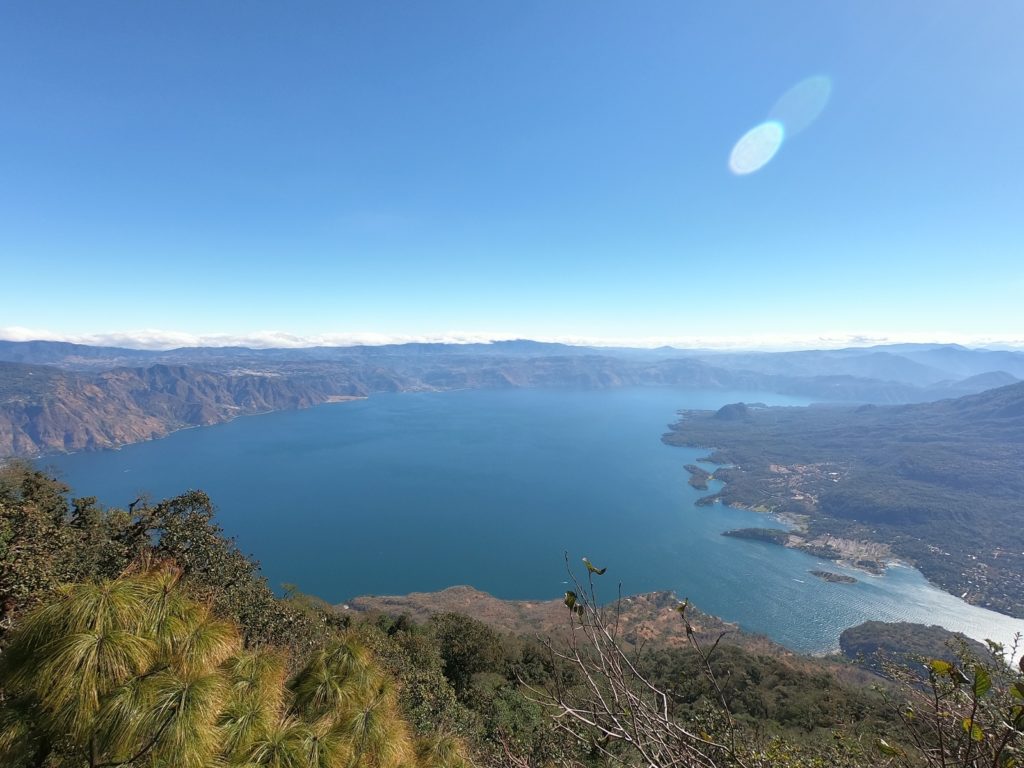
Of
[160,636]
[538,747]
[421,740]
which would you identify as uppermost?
[160,636]

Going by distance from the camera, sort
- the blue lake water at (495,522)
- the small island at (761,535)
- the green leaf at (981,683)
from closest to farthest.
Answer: the green leaf at (981,683) → the blue lake water at (495,522) → the small island at (761,535)

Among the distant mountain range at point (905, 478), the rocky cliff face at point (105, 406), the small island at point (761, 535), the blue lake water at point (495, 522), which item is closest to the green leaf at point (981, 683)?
the blue lake water at point (495, 522)

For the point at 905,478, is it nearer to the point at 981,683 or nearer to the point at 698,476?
the point at 698,476

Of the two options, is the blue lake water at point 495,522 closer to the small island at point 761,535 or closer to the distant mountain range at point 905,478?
the small island at point 761,535

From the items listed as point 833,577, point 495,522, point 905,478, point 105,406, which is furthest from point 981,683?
point 105,406

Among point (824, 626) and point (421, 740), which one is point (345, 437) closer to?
point (824, 626)

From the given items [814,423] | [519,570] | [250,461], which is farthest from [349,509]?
[814,423]

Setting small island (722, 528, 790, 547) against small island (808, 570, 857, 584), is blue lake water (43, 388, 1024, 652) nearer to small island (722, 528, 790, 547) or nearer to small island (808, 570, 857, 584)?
small island (808, 570, 857, 584)
